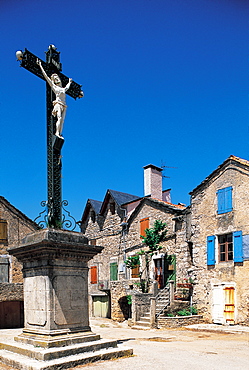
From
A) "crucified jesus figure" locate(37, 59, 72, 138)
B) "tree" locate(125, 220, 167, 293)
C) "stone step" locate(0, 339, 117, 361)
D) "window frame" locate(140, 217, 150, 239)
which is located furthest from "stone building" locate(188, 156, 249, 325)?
"crucified jesus figure" locate(37, 59, 72, 138)

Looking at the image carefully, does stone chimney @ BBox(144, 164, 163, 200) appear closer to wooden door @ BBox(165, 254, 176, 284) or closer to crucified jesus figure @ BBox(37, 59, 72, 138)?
wooden door @ BBox(165, 254, 176, 284)

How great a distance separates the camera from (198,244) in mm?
18922

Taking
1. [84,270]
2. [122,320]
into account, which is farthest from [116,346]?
[122,320]

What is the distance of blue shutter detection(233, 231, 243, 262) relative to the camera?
653 inches

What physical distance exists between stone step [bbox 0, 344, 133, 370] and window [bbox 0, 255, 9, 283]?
14.8 metres

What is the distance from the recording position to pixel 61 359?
255 inches

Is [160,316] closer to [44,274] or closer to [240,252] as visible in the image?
[240,252]

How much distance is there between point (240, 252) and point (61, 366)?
1196cm

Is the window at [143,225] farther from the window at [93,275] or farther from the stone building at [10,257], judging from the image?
the stone building at [10,257]

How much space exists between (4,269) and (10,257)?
28.4 inches

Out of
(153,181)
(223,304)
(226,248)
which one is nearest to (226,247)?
(226,248)

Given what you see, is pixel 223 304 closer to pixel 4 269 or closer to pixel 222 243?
pixel 222 243

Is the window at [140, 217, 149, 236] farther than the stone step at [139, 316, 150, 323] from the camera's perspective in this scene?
Yes

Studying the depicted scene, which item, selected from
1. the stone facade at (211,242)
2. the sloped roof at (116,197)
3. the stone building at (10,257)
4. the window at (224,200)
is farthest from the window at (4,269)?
the window at (224,200)
